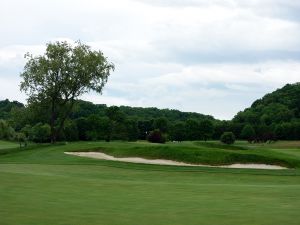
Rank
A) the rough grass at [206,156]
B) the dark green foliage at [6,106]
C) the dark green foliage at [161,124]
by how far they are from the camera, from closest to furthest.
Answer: the rough grass at [206,156]
the dark green foliage at [161,124]
the dark green foliage at [6,106]

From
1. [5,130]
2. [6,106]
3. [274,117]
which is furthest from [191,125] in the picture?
[6,106]

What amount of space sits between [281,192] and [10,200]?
9.55 m

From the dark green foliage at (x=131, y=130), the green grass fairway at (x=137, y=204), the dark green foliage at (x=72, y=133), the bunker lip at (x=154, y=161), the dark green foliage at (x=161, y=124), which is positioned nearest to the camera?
the green grass fairway at (x=137, y=204)

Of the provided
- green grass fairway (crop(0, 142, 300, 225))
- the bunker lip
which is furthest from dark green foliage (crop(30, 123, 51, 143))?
green grass fairway (crop(0, 142, 300, 225))

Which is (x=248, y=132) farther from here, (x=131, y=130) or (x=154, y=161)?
(x=154, y=161)

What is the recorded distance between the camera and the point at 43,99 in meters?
62.0

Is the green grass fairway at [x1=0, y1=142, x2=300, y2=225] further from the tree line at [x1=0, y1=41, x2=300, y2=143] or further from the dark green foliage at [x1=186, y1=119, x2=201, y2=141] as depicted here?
the dark green foliage at [x1=186, y1=119, x2=201, y2=141]

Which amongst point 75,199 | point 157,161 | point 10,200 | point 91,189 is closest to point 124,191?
point 91,189

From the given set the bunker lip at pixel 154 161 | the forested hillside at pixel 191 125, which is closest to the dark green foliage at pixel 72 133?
the forested hillside at pixel 191 125

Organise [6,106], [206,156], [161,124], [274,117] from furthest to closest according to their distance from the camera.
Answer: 1. [6,106]
2. [161,124]
3. [274,117]
4. [206,156]

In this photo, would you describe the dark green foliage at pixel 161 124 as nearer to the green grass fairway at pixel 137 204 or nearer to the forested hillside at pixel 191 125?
the forested hillside at pixel 191 125

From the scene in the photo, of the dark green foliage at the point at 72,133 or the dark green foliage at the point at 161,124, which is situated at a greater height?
the dark green foliage at the point at 161,124

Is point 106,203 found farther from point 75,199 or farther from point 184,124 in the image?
point 184,124

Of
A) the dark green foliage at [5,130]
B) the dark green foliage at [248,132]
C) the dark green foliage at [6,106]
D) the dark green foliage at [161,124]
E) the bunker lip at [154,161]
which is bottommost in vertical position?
the bunker lip at [154,161]
